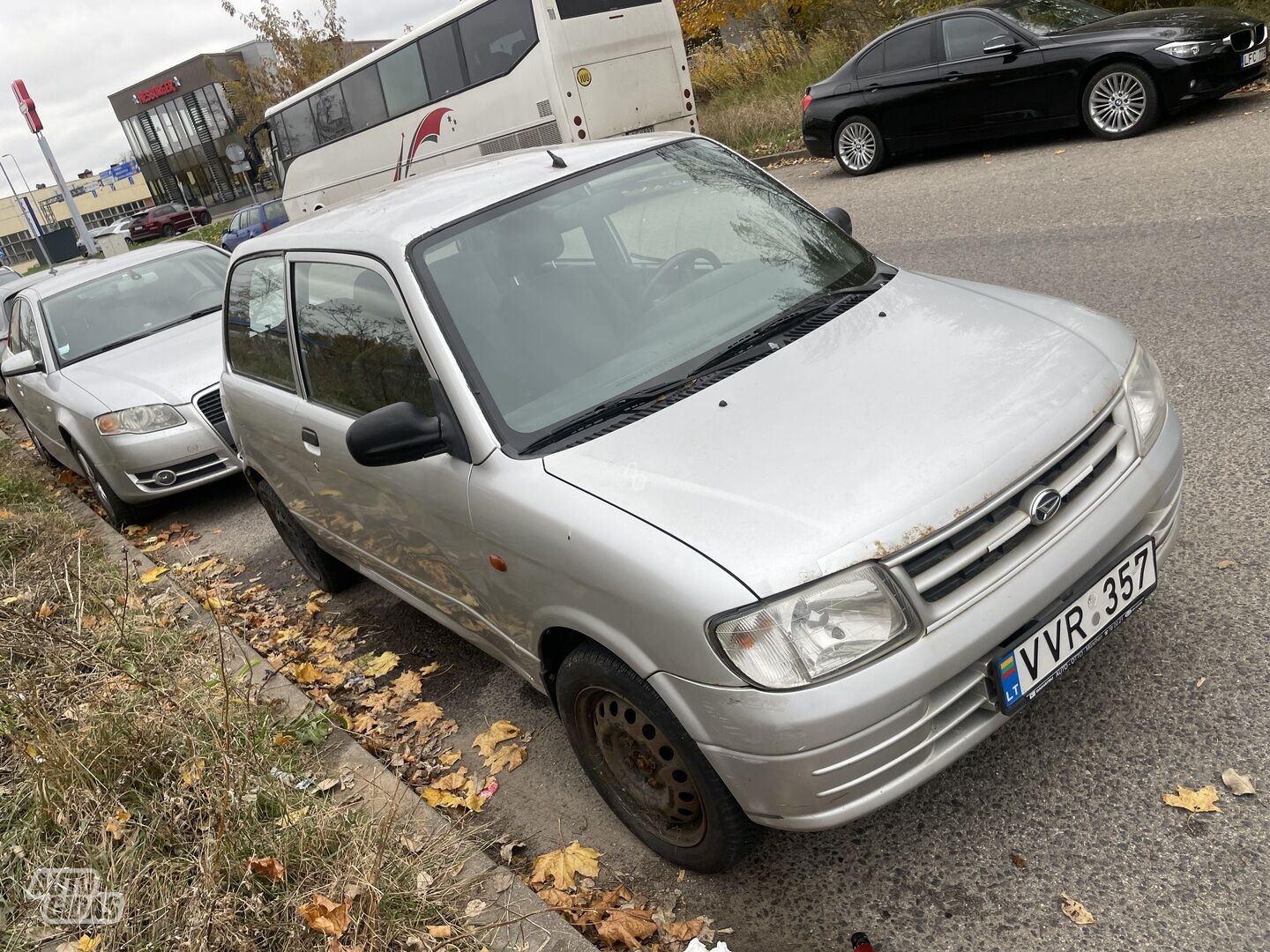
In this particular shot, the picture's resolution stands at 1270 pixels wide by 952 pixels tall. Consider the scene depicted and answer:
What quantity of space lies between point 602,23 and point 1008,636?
14607 mm

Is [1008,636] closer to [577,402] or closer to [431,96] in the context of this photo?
[577,402]

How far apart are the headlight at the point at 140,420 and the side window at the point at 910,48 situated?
29.7ft

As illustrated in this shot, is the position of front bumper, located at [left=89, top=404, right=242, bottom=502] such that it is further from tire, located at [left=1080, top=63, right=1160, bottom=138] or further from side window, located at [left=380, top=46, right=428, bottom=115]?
side window, located at [left=380, top=46, right=428, bottom=115]

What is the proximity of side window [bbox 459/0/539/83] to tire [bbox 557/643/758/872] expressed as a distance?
13.6 m

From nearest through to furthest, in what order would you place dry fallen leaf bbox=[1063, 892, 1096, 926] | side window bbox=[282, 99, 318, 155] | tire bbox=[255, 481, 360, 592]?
dry fallen leaf bbox=[1063, 892, 1096, 926] < tire bbox=[255, 481, 360, 592] < side window bbox=[282, 99, 318, 155]

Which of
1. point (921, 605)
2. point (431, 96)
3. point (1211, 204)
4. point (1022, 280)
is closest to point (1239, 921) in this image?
point (921, 605)

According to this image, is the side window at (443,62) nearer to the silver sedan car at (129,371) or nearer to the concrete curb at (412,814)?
the silver sedan car at (129,371)

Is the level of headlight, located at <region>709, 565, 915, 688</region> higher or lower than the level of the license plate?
higher

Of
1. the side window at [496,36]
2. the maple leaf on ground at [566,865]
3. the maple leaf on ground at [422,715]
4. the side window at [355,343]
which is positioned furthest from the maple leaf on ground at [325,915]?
the side window at [496,36]

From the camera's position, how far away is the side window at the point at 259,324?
14.0 ft

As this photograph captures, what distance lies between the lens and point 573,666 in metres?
2.81

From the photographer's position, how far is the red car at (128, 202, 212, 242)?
49.1 m

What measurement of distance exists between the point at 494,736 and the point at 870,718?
194 cm

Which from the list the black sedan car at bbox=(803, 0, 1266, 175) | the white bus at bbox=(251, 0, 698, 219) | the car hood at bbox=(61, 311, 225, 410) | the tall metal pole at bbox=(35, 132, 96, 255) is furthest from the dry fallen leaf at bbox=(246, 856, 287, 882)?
the tall metal pole at bbox=(35, 132, 96, 255)
